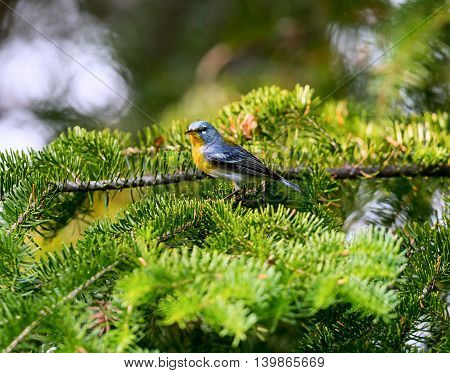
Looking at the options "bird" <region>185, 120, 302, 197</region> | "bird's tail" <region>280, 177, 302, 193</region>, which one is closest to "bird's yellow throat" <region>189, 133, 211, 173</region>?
"bird" <region>185, 120, 302, 197</region>

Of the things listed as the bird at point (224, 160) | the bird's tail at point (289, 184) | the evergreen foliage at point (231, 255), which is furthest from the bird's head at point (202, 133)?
the bird's tail at point (289, 184)

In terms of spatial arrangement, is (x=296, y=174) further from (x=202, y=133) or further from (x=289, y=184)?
(x=202, y=133)

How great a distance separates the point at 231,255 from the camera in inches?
58.1

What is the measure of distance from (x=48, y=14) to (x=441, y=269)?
419cm

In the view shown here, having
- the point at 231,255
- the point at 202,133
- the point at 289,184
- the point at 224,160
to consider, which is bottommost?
the point at 231,255

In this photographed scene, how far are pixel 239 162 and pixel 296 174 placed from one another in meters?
0.24

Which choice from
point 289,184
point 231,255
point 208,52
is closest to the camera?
point 231,255

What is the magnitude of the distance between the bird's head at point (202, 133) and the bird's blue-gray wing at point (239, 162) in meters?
0.06

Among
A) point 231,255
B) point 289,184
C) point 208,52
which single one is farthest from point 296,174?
point 208,52

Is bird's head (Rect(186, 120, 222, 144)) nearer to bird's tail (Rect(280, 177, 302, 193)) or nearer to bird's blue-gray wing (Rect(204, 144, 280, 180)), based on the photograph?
bird's blue-gray wing (Rect(204, 144, 280, 180))

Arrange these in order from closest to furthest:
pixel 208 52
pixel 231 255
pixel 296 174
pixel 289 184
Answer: pixel 231 255 → pixel 289 184 → pixel 296 174 → pixel 208 52

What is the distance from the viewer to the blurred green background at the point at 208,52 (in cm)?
292

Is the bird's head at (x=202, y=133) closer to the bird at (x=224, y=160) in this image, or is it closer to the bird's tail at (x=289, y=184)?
the bird at (x=224, y=160)

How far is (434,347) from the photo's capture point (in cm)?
150
